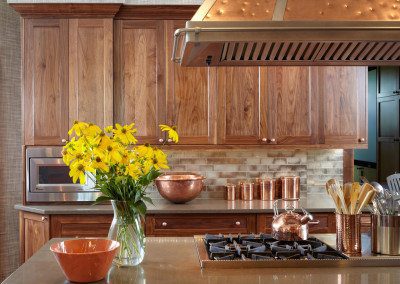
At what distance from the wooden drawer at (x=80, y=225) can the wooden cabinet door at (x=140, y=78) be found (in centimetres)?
71

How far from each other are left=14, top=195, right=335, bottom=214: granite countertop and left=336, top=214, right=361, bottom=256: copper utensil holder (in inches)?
68.8

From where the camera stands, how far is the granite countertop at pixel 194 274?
2.00 meters

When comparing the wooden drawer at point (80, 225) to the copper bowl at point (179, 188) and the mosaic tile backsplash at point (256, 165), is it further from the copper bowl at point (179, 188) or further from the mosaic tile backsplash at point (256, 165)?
the mosaic tile backsplash at point (256, 165)

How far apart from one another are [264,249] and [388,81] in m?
5.24

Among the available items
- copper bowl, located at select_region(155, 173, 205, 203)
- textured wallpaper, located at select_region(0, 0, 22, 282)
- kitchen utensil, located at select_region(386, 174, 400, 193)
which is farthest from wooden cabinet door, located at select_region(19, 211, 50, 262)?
kitchen utensil, located at select_region(386, 174, 400, 193)

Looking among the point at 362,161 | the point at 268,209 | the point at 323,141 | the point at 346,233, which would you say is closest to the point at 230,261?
the point at 346,233

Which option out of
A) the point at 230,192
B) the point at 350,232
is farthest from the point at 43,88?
the point at 350,232

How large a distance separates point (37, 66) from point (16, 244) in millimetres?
1586

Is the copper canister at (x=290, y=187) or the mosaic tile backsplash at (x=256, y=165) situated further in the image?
the mosaic tile backsplash at (x=256, y=165)

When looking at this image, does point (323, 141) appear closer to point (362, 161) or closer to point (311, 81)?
point (311, 81)

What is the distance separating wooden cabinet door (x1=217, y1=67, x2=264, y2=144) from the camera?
450 centimetres

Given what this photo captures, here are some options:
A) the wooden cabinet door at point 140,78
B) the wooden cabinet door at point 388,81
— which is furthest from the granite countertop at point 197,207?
the wooden cabinet door at point 388,81

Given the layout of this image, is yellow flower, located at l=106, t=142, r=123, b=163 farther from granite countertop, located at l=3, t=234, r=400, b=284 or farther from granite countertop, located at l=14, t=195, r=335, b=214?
granite countertop, located at l=14, t=195, r=335, b=214

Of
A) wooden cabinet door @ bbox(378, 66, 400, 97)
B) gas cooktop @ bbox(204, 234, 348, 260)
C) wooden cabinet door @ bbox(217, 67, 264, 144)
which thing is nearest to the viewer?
gas cooktop @ bbox(204, 234, 348, 260)
